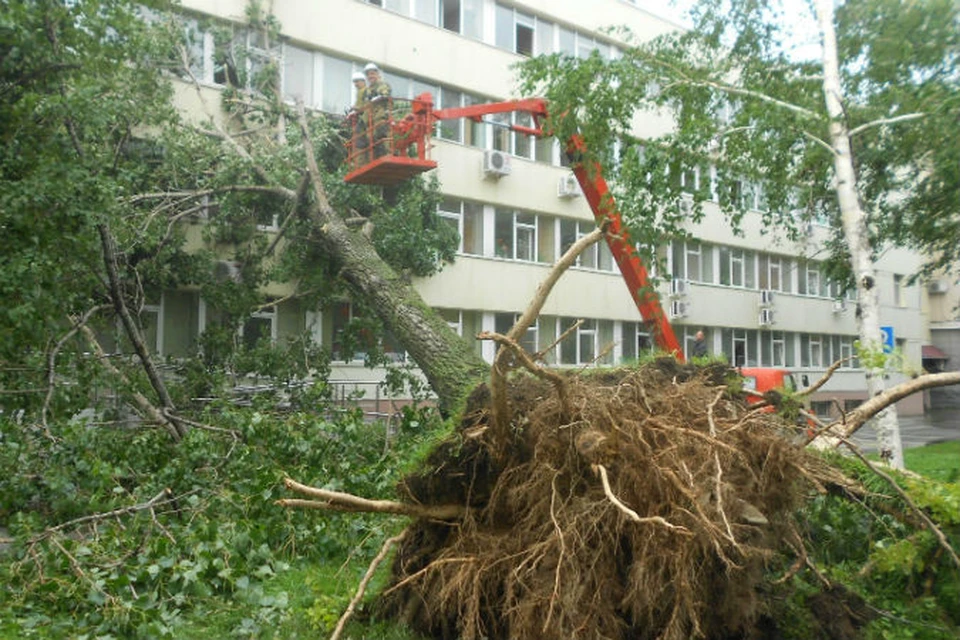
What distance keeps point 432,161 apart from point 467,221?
7.54m

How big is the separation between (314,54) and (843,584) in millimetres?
15998

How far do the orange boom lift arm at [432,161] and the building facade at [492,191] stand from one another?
2.55 metres

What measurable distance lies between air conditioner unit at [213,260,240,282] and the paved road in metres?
11.9

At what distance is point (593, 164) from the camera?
12078 mm

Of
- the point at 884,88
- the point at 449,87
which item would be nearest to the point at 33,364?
the point at 884,88

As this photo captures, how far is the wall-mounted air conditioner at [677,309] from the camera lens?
2486cm

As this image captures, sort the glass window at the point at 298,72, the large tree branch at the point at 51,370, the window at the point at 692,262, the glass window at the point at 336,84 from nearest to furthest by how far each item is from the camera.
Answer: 1. the large tree branch at the point at 51,370
2. the glass window at the point at 298,72
3. the glass window at the point at 336,84
4. the window at the point at 692,262

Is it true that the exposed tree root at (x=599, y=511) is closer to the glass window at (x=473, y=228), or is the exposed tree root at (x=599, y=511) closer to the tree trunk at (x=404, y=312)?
the tree trunk at (x=404, y=312)

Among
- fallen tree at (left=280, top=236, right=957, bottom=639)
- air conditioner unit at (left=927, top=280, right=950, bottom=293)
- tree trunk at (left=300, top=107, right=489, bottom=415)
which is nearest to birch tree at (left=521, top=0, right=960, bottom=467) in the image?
tree trunk at (left=300, top=107, right=489, bottom=415)

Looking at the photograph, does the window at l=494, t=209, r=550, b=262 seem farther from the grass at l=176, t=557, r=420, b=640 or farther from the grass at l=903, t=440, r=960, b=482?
the grass at l=176, t=557, r=420, b=640

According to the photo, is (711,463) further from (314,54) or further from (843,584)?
(314,54)

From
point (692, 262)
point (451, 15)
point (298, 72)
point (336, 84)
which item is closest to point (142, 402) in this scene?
point (298, 72)

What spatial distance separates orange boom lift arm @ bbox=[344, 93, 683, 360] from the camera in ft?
38.5

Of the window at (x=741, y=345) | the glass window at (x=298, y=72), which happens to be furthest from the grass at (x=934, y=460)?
the glass window at (x=298, y=72)
